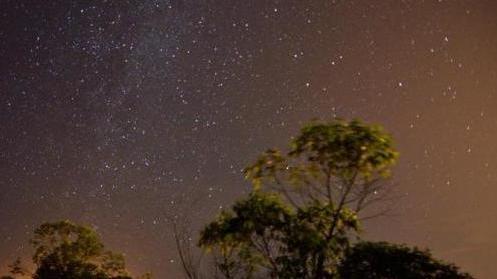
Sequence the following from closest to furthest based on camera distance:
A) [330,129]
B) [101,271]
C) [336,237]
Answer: [330,129] < [336,237] < [101,271]

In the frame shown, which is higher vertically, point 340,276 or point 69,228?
point 69,228

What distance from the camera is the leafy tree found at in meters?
11.1

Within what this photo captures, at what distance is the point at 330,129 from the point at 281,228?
2397mm

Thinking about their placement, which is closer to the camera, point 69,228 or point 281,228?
point 281,228

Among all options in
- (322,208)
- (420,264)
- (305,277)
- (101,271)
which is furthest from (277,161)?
(101,271)

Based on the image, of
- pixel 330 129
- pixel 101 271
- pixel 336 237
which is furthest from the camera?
pixel 101 271

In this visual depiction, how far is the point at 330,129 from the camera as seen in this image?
10.1 m

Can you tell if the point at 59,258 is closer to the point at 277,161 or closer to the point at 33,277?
the point at 33,277

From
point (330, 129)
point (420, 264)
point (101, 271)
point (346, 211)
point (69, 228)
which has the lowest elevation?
point (420, 264)

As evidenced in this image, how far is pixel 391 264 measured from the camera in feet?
37.4

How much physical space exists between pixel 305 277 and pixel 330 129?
9.83 feet

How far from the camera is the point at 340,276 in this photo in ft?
37.9

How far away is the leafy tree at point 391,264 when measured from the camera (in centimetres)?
1114

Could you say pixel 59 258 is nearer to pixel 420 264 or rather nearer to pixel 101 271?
pixel 101 271
